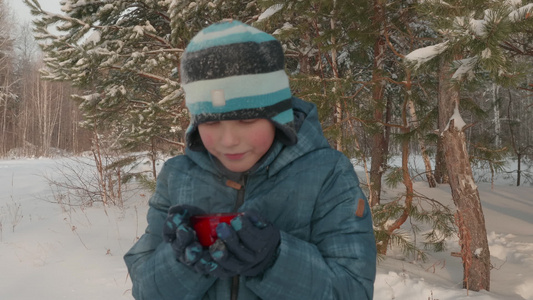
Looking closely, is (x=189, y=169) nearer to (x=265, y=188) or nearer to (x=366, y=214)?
(x=265, y=188)

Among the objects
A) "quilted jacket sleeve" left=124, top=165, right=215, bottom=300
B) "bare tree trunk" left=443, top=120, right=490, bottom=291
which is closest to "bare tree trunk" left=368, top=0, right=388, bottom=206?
"bare tree trunk" left=443, top=120, right=490, bottom=291

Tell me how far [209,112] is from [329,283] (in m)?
0.57

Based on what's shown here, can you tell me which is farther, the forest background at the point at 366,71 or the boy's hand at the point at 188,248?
the forest background at the point at 366,71

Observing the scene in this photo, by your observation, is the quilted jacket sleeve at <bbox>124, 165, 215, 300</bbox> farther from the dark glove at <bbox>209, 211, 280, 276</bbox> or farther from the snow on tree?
the snow on tree

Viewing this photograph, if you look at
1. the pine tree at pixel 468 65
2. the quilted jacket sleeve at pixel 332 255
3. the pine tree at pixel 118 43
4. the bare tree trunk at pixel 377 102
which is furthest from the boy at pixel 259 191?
the pine tree at pixel 118 43

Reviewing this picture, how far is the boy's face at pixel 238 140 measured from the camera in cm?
101

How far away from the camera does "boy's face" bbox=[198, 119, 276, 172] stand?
3.32ft

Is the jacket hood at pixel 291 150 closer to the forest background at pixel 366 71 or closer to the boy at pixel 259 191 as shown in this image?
the boy at pixel 259 191

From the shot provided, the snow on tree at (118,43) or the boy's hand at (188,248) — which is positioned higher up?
the snow on tree at (118,43)

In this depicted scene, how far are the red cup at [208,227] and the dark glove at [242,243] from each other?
1.8 inches

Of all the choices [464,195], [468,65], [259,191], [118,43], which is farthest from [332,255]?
[118,43]

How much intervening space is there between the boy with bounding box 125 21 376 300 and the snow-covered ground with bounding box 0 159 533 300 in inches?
125

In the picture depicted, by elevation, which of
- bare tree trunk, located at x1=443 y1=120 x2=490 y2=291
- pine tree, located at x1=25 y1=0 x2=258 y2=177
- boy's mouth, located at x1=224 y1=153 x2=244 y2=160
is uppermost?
pine tree, located at x1=25 y1=0 x2=258 y2=177

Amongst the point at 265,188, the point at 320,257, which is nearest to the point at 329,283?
the point at 320,257
